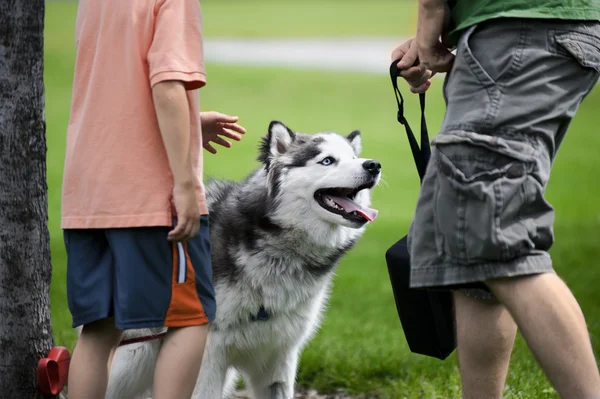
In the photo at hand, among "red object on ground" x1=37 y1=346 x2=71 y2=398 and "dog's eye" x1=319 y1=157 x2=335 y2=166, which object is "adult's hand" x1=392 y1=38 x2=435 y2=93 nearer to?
"dog's eye" x1=319 y1=157 x2=335 y2=166

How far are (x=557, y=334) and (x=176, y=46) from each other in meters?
1.33

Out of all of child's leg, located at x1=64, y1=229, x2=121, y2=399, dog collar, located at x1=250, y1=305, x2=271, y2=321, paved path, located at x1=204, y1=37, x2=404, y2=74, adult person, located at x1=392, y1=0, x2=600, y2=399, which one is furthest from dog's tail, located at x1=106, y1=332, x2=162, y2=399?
paved path, located at x1=204, y1=37, x2=404, y2=74

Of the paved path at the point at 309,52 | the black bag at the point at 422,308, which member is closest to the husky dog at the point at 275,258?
the black bag at the point at 422,308

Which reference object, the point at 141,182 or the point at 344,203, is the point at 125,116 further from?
the point at 344,203

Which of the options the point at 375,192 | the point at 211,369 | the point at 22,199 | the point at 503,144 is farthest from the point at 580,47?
the point at 375,192

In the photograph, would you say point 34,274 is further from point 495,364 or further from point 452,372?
point 452,372

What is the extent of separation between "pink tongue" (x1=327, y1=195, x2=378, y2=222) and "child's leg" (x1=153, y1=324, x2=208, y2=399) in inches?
55.0

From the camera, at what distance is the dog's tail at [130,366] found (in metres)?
3.58

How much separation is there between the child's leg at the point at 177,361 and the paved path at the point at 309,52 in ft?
67.2

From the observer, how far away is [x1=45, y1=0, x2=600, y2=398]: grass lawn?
4.23 meters

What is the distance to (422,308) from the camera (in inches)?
114

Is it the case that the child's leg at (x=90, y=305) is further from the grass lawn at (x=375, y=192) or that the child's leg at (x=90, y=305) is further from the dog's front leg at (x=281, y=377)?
the grass lawn at (x=375, y=192)

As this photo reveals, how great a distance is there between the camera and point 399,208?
1083 centimetres

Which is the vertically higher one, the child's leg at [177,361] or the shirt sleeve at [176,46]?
the shirt sleeve at [176,46]
